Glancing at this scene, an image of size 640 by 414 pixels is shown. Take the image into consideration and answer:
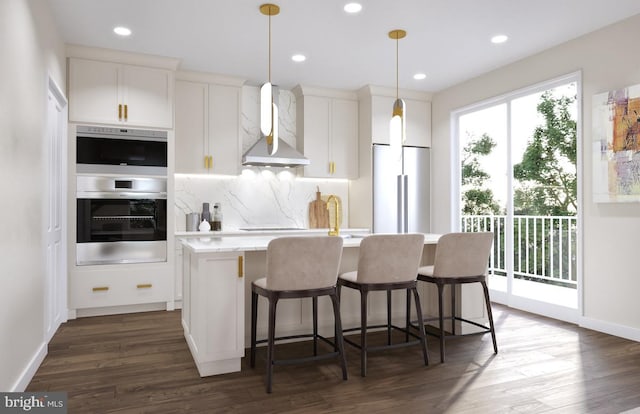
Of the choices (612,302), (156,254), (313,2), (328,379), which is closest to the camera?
(328,379)

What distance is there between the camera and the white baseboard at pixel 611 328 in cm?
354

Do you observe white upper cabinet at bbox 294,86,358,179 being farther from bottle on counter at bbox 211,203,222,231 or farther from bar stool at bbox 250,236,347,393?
bar stool at bbox 250,236,347,393

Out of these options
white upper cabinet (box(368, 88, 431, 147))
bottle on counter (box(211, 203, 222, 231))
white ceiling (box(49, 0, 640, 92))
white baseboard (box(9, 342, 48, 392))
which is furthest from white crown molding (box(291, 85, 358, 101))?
white baseboard (box(9, 342, 48, 392))

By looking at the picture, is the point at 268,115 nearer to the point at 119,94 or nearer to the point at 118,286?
the point at 119,94

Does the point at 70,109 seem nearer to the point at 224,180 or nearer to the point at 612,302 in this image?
the point at 224,180

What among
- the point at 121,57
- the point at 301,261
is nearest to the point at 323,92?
the point at 121,57

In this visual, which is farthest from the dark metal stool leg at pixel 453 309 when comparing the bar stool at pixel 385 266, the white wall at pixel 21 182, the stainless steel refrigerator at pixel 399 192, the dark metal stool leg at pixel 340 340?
the white wall at pixel 21 182

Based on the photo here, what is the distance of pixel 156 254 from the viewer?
4.65 metres

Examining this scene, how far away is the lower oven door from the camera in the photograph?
438 centimetres

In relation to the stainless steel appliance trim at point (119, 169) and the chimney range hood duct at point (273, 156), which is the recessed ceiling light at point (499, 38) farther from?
the stainless steel appliance trim at point (119, 169)

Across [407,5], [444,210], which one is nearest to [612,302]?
[444,210]

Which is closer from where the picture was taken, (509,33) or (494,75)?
(509,33)

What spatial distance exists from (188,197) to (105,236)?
44.3 inches

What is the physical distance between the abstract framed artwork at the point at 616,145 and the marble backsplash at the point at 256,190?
10.4 feet
